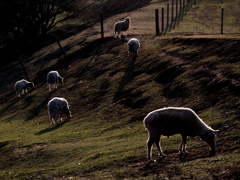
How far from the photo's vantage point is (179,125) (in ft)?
45.0

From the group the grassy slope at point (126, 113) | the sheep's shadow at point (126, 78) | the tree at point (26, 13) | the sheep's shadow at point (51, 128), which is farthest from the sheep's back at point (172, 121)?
the tree at point (26, 13)

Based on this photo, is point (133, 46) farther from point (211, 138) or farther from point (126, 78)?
point (211, 138)

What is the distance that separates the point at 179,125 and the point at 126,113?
10728 millimetres

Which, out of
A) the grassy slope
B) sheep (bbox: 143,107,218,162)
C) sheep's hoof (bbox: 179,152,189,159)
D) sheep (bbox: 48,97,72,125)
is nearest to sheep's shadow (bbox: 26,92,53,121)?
the grassy slope

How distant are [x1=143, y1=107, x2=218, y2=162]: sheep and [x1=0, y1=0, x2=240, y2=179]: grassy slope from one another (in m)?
0.94

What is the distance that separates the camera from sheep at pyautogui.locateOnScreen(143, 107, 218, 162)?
13.4 m

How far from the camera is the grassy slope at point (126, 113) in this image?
14.4 m

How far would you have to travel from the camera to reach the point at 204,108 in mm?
20109

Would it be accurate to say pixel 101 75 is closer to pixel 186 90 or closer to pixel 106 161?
pixel 186 90

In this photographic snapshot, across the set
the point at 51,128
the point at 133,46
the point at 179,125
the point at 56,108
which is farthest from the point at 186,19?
the point at 179,125

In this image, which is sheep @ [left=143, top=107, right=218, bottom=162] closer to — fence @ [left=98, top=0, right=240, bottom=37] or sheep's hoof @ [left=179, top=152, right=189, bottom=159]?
sheep's hoof @ [left=179, top=152, right=189, bottom=159]

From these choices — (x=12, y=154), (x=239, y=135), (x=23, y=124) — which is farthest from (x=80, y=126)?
(x=239, y=135)

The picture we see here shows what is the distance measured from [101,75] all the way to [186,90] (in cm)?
1395

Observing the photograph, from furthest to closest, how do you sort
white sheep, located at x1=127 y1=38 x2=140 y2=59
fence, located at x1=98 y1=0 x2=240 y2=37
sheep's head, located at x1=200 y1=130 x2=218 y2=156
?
fence, located at x1=98 y1=0 x2=240 y2=37 < white sheep, located at x1=127 y1=38 x2=140 y2=59 < sheep's head, located at x1=200 y1=130 x2=218 y2=156
